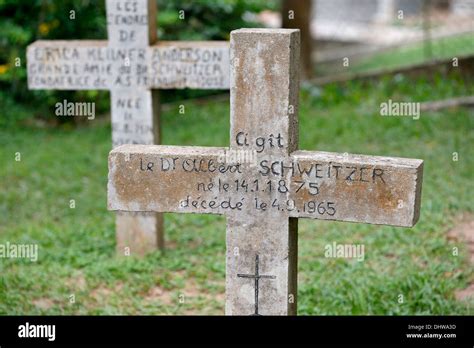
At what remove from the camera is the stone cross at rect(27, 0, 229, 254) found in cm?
603

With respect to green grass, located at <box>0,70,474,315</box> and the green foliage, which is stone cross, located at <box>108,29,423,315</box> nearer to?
green grass, located at <box>0,70,474,315</box>

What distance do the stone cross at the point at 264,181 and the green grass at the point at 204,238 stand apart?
1.18 meters

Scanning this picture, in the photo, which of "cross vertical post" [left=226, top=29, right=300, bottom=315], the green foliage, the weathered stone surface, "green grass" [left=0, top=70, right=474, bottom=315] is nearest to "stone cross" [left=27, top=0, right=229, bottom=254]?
the weathered stone surface

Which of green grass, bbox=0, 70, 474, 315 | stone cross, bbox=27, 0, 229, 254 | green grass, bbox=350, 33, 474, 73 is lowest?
green grass, bbox=0, 70, 474, 315

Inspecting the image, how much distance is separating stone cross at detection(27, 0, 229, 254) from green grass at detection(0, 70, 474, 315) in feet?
1.64

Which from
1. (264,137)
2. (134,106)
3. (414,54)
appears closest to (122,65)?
(134,106)

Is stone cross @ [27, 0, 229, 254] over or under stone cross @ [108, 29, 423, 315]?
over

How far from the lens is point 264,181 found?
3926mm

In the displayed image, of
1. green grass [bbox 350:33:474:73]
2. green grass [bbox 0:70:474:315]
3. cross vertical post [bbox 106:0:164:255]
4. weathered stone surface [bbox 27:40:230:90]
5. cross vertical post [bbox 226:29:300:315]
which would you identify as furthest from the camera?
green grass [bbox 350:33:474:73]

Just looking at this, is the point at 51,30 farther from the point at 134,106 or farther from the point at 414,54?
the point at 414,54

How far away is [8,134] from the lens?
10281 millimetres

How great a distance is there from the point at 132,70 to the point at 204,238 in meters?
1.37
